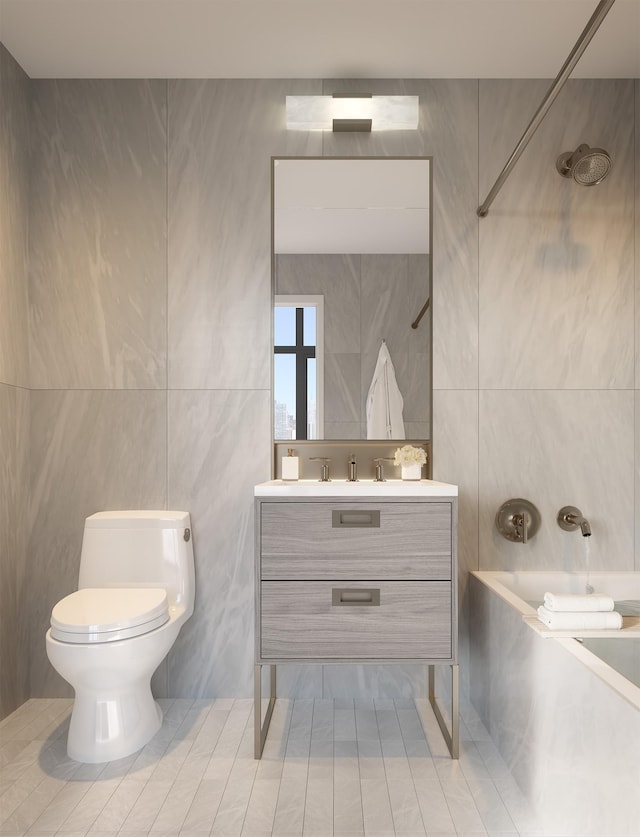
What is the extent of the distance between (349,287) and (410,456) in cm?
73

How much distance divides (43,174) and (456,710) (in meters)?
2.53

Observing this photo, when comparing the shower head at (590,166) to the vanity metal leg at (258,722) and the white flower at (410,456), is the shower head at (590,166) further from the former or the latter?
the vanity metal leg at (258,722)

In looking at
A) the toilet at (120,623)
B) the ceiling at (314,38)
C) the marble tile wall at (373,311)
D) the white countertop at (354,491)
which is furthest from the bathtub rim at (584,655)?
the ceiling at (314,38)

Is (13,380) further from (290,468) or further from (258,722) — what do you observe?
(258,722)

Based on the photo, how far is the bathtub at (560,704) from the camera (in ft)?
4.42

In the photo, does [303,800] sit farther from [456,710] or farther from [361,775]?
[456,710]

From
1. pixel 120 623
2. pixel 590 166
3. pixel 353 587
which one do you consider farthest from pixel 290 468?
pixel 590 166

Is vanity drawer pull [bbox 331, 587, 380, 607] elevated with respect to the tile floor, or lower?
elevated

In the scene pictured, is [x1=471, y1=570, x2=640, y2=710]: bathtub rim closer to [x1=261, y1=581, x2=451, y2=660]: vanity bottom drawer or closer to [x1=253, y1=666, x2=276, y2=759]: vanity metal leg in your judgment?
[x1=261, y1=581, x2=451, y2=660]: vanity bottom drawer

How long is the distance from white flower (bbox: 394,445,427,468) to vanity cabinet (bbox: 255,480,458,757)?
335mm

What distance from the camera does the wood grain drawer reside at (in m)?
2.11

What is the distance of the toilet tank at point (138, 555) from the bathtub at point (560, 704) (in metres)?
1.14

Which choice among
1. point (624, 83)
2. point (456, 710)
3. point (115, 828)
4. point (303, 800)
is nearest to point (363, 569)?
point (456, 710)

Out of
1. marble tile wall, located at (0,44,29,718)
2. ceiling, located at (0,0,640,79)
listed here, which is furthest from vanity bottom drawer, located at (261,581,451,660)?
ceiling, located at (0,0,640,79)
